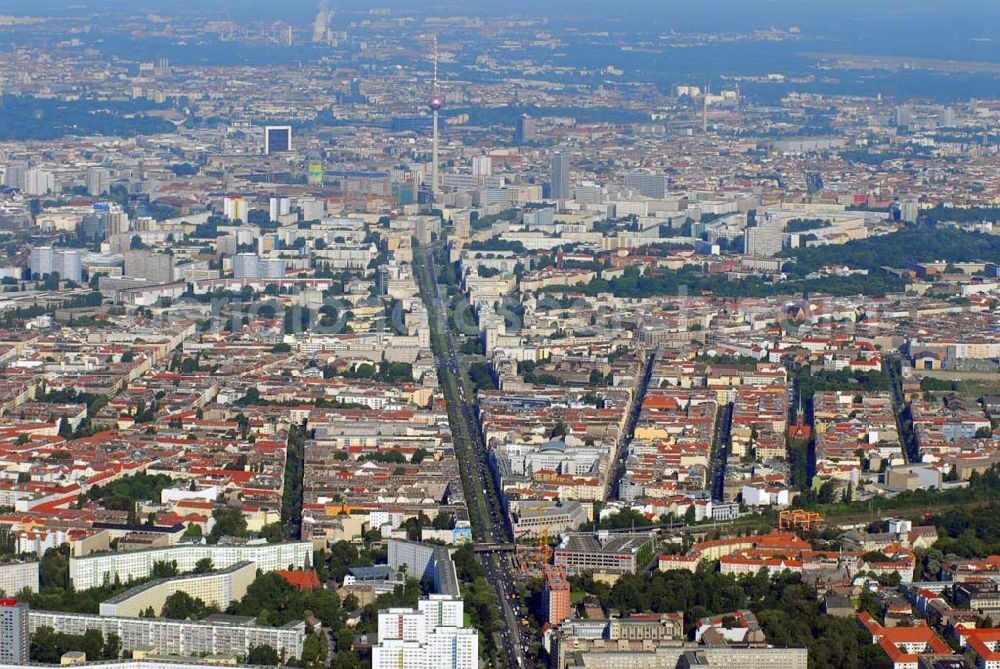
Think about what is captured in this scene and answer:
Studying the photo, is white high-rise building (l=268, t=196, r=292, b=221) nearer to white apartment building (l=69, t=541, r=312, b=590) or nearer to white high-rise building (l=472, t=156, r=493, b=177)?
white high-rise building (l=472, t=156, r=493, b=177)

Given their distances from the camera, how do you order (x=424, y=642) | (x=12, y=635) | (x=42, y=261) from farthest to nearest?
(x=42, y=261) → (x=424, y=642) → (x=12, y=635)

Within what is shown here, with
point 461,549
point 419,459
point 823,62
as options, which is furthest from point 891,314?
point 823,62

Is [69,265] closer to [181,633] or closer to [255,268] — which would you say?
[255,268]

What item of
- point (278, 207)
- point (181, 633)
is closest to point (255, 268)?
point (278, 207)

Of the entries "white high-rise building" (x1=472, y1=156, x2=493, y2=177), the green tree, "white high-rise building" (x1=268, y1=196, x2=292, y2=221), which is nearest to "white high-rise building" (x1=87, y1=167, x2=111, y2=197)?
"white high-rise building" (x1=268, y1=196, x2=292, y2=221)

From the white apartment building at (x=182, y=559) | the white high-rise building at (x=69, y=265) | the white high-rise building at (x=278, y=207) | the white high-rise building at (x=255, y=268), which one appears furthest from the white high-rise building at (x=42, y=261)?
the white apartment building at (x=182, y=559)

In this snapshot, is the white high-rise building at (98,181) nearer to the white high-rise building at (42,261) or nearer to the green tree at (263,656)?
the white high-rise building at (42,261)
